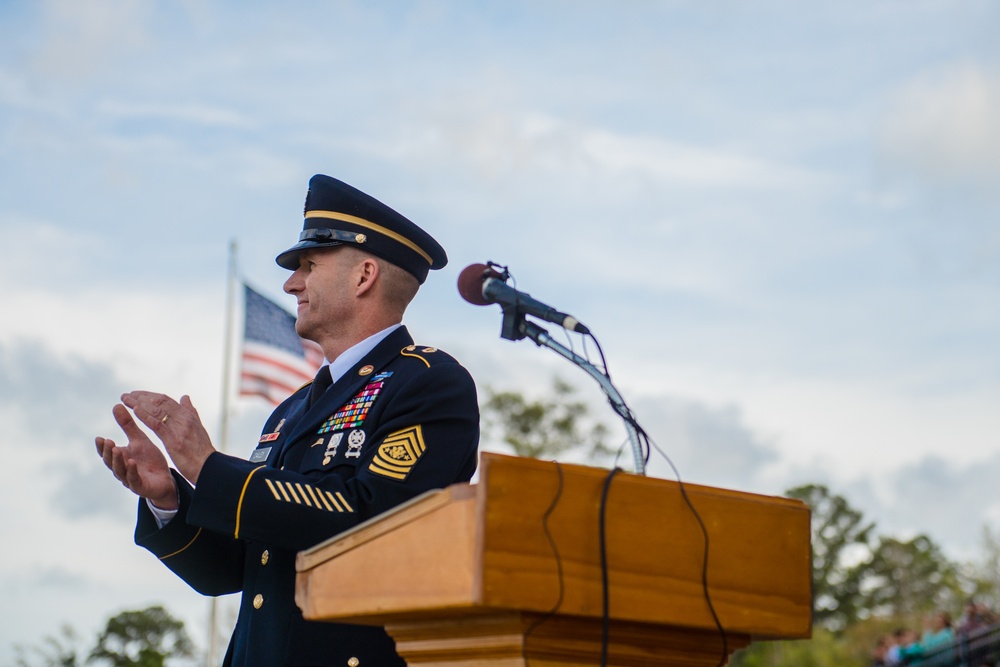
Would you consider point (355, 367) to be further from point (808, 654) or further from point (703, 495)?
point (808, 654)

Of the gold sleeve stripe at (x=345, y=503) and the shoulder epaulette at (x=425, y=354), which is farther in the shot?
the shoulder epaulette at (x=425, y=354)

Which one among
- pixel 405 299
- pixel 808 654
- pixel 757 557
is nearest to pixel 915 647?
pixel 405 299

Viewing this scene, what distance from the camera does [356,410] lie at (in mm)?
3393

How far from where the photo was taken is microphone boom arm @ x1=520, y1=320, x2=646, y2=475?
2.33 metres

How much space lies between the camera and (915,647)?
15.2 meters

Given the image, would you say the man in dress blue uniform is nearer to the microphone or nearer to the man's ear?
the man's ear

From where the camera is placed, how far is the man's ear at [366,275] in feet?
12.4

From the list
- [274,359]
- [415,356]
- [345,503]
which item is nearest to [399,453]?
[345,503]

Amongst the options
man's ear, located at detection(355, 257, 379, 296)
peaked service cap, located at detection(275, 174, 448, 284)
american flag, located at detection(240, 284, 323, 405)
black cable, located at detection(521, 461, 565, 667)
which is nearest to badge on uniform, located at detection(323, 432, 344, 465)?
man's ear, located at detection(355, 257, 379, 296)

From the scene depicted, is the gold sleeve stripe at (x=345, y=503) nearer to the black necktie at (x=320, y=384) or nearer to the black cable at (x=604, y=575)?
the black necktie at (x=320, y=384)

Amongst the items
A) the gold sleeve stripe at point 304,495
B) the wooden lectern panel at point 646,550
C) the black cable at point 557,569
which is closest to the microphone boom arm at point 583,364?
the wooden lectern panel at point 646,550

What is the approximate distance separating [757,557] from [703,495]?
158 mm

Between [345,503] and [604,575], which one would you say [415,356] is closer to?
[345,503]

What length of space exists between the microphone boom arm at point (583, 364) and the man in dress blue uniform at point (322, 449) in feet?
1.98
